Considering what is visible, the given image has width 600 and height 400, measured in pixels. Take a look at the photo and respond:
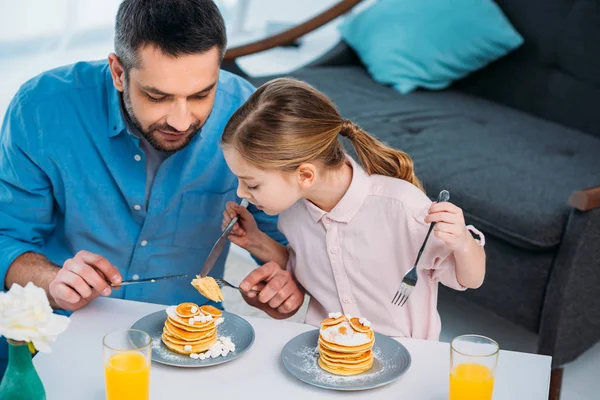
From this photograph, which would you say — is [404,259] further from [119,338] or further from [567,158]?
[567,158]

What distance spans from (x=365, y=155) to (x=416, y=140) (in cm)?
134

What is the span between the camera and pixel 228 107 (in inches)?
82.1

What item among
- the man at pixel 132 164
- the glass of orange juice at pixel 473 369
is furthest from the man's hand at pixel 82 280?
the glass of orange juice at pixel 473 369

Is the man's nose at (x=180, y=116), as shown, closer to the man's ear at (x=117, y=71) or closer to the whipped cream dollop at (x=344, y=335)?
the man's ear at (x=117, y=71)

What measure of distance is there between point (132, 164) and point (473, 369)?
934mm

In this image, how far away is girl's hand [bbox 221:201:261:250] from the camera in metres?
1.93

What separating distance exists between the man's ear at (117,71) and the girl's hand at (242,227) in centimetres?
34

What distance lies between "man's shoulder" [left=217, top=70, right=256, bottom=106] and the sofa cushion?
94cm

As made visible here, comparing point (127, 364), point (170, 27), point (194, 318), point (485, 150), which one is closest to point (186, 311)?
point (194, 318)

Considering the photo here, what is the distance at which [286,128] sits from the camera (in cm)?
174

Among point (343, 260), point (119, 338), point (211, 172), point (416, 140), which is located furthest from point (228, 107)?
point (416, 140)

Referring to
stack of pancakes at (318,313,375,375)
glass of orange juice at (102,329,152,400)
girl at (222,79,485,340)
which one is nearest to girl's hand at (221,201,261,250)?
girl at (222,79,485,340)

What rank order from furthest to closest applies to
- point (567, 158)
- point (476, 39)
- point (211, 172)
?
point (476, 39)
point (567, 158)
point (211, 172)

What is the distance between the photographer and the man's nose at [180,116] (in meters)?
1.79
